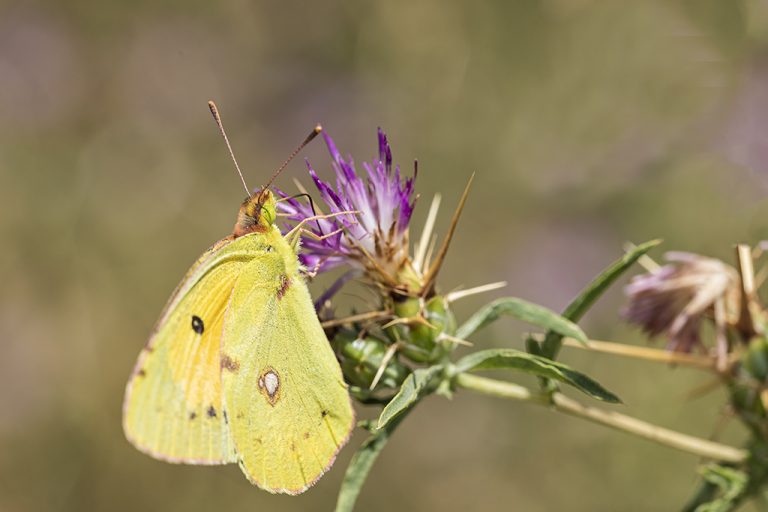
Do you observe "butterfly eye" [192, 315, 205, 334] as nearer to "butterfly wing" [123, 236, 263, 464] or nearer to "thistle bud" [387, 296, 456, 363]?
"butterfly wing" [123, 236, 263, 464]

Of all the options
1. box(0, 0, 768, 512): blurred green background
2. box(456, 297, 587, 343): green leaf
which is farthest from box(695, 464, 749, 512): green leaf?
box(0, 0, 768, 512): blurred green background

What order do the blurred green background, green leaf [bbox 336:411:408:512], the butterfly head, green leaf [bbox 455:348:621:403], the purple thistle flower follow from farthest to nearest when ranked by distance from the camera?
the blurred green background < the butterfly head < the purple thistle flower < green leaf [bbox 336:411:408:512] < green leaf [bbox 455:348:621:403]

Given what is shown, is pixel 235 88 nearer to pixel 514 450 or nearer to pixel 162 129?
pixel 162 129

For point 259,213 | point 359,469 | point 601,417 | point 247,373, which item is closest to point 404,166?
point 259,213

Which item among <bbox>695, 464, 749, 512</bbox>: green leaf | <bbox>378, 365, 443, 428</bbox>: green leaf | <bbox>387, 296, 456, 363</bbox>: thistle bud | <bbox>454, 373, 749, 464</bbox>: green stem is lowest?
<bbox>695, 464, 749, 512</bbox>: green leaf

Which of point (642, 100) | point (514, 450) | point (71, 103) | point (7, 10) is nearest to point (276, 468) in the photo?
point (514, 450)

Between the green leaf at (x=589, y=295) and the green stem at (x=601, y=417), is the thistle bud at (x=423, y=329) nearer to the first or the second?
the green stem at (x=601, y=417)

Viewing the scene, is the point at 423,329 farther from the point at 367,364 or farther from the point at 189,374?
Result: the point at 189,374
